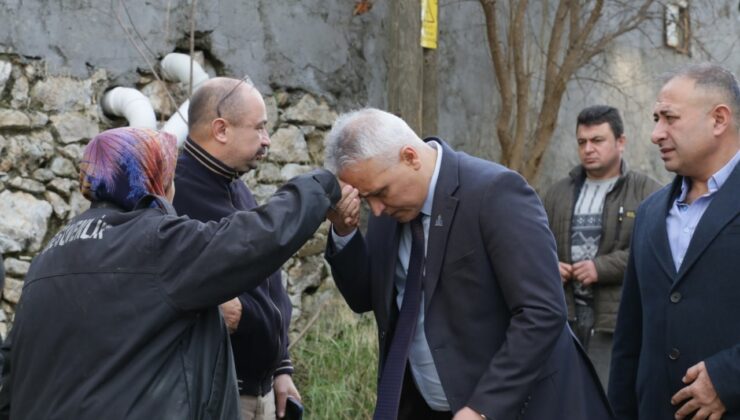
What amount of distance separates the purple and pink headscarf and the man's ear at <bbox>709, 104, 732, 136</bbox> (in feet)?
6.04

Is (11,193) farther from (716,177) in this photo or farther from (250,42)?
(716,177)

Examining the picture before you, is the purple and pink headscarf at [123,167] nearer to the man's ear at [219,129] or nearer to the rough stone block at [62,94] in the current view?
the man's ear at [219,129]

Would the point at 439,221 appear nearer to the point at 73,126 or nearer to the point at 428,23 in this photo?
the point at 73,126

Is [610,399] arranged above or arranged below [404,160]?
below

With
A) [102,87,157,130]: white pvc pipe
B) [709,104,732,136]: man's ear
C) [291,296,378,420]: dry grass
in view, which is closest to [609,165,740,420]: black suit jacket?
[709,104,732,136]: man's ear

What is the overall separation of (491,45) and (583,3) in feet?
3.27

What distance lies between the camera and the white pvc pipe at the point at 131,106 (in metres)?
6.24

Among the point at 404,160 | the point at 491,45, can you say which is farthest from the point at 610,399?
the point at 491,45

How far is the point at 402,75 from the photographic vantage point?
7051 millimetres

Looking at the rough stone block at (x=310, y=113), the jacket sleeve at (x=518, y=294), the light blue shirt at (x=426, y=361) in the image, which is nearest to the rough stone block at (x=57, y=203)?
the rough stone block at (x=310, y=113)

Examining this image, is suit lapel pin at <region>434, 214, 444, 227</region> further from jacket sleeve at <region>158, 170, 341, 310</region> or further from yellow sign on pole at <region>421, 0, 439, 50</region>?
yellow sign on pole at <region>421, 0, 439, 50</region>

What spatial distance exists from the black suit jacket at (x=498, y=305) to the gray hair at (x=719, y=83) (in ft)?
2.33

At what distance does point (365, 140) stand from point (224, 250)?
Answer: 29.4 inches

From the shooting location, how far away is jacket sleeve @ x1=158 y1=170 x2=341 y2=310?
9.84 feet
